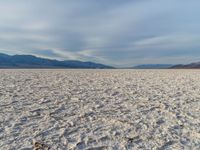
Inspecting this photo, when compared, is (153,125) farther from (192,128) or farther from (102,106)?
(102,106)

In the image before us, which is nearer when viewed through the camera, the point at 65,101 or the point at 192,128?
the point at 192,128

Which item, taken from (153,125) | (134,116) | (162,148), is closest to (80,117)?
(134,116)

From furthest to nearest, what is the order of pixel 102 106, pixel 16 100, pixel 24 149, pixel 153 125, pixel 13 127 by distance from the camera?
pixel 16 100 → pixel 102 106 → pixel 153 125 → pixel 13 127 → pixel 24 149

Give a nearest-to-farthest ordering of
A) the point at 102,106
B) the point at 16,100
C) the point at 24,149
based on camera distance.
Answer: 1. the point at 24,149
2. the point at 102,106
3. the point at 16,100

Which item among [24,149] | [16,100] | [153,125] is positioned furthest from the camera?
[16,100]

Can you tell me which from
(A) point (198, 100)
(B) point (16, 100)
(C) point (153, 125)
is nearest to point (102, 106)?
(C) point (153, 125)

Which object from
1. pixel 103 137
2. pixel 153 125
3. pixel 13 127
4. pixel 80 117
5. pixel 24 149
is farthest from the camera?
pixel 80 117

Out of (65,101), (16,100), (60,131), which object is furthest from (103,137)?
(16,100)

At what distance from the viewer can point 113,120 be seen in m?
6.50

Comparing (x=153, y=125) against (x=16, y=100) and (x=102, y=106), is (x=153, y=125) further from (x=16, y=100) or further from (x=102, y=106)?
(x=16, y=100)

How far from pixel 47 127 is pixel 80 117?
43.8 inches

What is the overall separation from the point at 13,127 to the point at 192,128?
161 inches

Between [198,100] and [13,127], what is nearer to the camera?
[13,127]

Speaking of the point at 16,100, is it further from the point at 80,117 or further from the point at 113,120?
the point at 113,120
